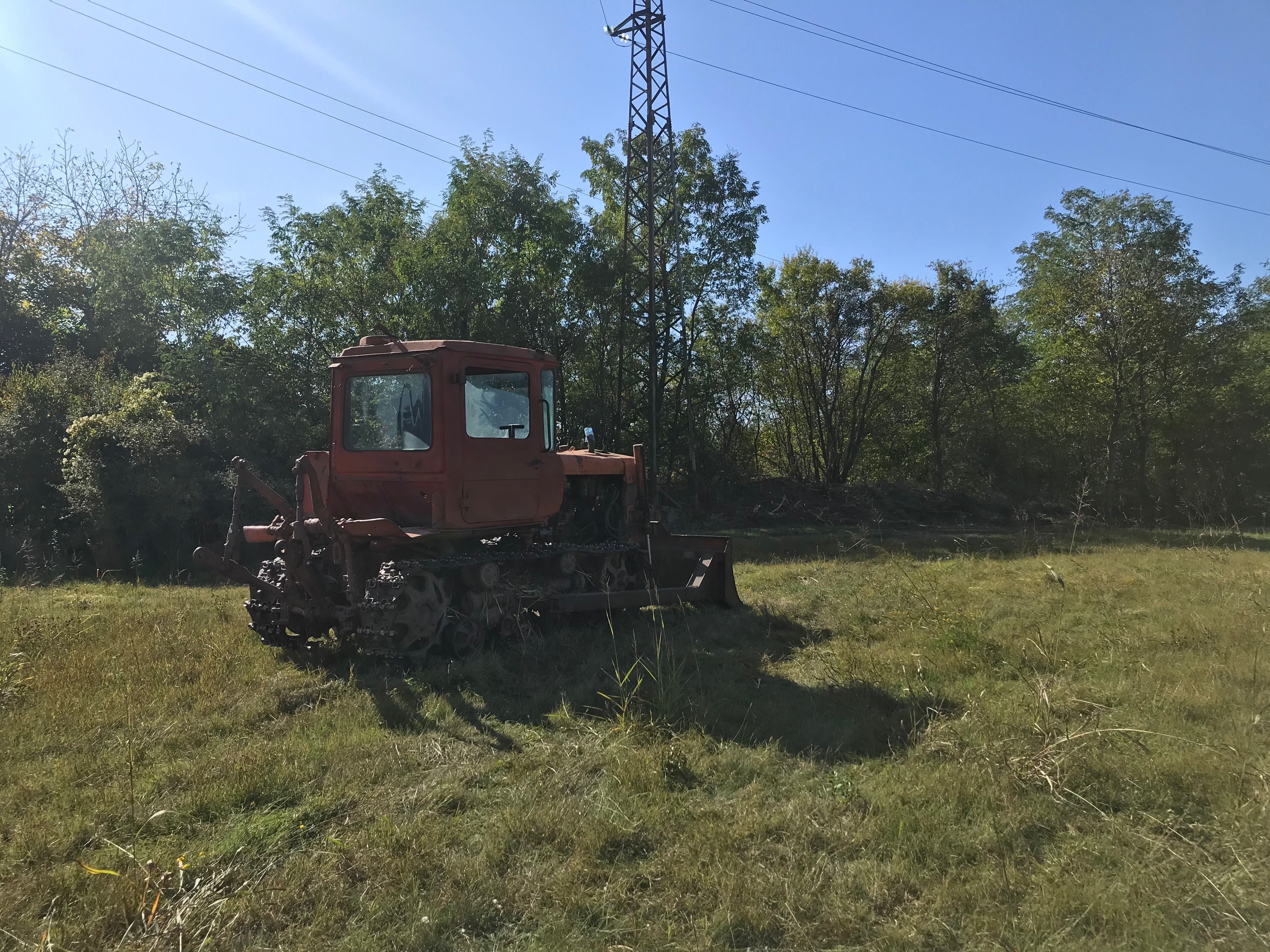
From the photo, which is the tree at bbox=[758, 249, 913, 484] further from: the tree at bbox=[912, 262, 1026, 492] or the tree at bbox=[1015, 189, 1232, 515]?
the tree at bbox=[1015, 189, 1232, 515]

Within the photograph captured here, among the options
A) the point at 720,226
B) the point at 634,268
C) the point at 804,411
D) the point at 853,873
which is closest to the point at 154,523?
the point at 634,268

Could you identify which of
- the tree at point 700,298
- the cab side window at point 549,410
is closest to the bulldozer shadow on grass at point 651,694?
the cab side window at point 549,410

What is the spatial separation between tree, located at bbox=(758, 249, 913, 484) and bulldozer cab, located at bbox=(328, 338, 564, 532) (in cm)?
1627

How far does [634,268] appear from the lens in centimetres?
1778

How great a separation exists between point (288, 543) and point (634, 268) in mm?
13442

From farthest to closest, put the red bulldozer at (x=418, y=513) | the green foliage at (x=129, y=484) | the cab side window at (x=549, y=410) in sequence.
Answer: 1. the green foliage at (x=129, y=484)
2. the cab side window at (x=549, y=410)
3. the red bulldozer at (x=418, y=513)

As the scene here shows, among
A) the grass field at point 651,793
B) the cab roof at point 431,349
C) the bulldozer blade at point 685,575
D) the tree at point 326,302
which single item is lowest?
the grass field at point 651,793

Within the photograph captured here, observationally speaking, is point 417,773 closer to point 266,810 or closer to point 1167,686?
point 266,810

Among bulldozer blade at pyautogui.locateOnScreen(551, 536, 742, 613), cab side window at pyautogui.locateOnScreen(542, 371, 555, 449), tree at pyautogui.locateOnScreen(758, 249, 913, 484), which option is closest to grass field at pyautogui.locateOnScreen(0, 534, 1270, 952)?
bulldozer blade at pyautogui.locateOnScreen(551, 536, 742, 613)

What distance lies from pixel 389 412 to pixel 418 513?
0.85 meters

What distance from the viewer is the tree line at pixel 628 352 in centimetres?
1330

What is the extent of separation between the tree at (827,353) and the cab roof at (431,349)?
1619 cm

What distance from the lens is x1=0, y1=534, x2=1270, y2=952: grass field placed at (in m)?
2.65

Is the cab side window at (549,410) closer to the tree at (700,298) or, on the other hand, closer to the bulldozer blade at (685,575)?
the bulldozer blade at (685,575)
